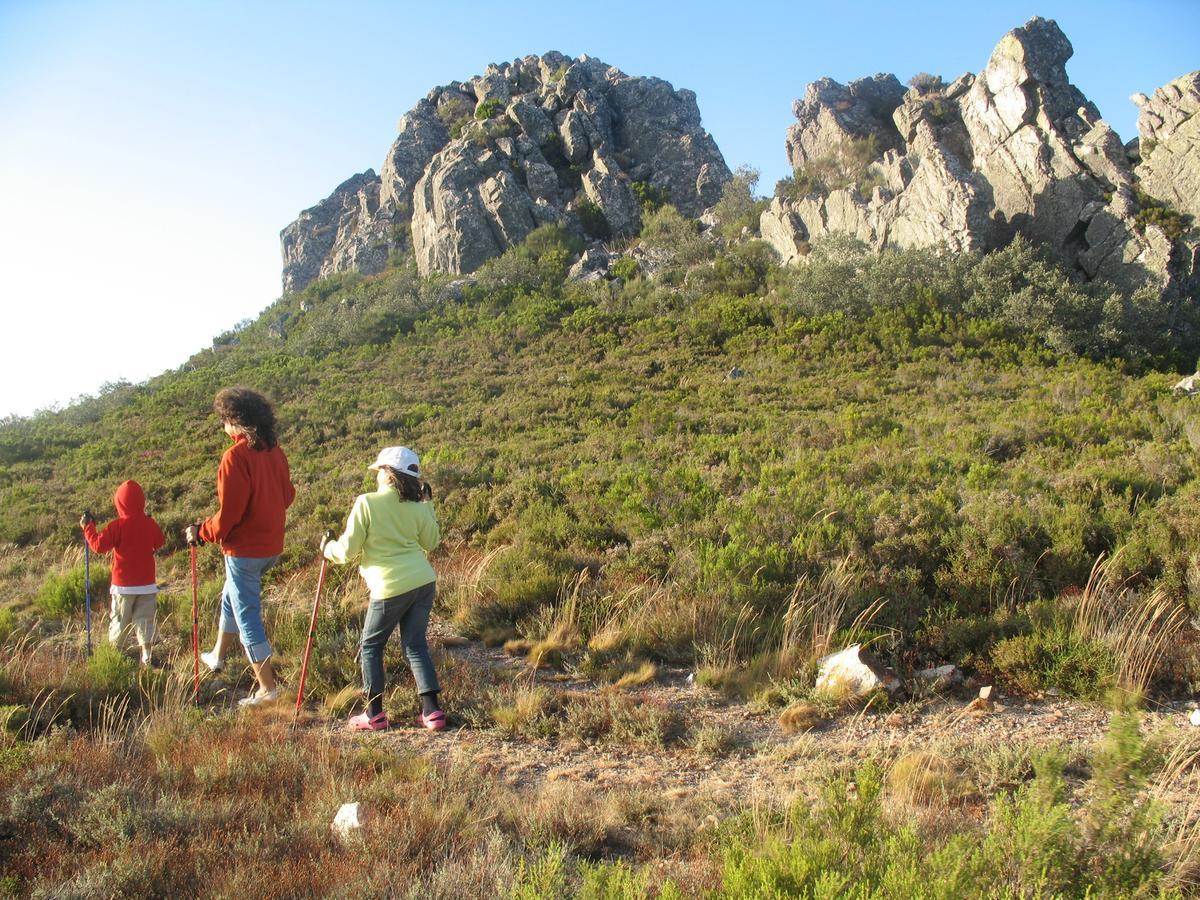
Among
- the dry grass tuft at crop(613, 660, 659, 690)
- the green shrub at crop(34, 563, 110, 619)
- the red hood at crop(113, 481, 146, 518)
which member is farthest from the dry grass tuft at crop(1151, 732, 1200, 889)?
the green shrub at crop(34, 563, 110, 619)

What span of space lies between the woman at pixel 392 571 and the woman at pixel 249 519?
0.69 m

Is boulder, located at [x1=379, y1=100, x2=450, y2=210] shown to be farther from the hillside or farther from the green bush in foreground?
the green bush in foreground

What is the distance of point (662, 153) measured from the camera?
37969 millimetres

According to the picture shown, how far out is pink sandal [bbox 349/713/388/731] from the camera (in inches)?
168

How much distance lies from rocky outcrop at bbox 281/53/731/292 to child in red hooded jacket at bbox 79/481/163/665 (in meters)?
27.9

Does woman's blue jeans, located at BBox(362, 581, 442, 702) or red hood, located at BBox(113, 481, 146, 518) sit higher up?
red hood, located at BBox(113, 481, 146, 518)

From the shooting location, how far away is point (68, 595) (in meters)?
7.31

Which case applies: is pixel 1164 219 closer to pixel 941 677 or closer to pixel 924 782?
pixel 941 677

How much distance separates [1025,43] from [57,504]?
32.0 meters

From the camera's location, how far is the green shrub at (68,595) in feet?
23.6

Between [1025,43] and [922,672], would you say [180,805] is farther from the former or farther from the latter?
[1025,43]

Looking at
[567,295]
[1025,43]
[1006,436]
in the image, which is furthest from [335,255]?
[1006,436]

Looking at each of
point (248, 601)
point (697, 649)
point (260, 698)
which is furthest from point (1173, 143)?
point (260, 698)

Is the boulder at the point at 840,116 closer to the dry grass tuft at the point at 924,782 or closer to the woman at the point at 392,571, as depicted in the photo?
the woman at the point at 392,571
